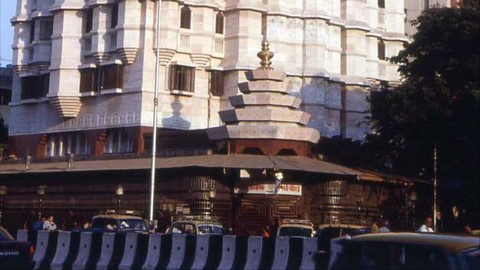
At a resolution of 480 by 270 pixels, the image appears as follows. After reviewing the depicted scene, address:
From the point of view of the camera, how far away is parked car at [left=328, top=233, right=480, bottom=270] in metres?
10.2

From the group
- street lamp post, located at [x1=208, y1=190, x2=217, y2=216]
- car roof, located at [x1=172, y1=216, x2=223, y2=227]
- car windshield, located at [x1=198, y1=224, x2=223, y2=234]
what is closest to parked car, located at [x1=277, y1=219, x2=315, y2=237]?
car windshield, located at [x1=198, y1=224, x2=223, y2=234]

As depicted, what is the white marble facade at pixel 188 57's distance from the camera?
5362 cm

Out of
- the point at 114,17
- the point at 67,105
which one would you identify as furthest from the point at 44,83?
the point at 114,17

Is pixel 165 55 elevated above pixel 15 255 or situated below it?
above

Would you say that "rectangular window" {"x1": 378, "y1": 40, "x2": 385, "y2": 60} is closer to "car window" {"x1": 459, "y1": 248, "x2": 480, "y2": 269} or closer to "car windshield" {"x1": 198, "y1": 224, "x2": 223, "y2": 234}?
"car windshield" {"x1": 198, "y1": 224, "x2": 223, "y2": 234}

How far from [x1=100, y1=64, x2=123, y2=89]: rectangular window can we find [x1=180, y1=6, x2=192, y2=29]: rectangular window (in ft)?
14.6

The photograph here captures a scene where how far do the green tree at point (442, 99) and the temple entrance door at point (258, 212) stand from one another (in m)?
6.07

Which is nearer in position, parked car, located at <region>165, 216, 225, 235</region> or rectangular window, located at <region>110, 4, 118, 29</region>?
parked car, located at <region>165, 216, 225, 235</region>

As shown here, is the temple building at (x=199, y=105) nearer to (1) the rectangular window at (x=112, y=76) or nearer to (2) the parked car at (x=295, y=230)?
(1) the rectangular window at (x=112, y=76)

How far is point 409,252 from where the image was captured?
34.5ft

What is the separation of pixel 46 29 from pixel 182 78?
11558mm

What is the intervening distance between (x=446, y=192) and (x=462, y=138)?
6127 mm

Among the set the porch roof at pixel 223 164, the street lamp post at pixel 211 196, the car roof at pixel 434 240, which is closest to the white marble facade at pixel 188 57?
the porch roof at pixel 223 164

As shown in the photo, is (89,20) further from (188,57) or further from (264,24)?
(264,24)
